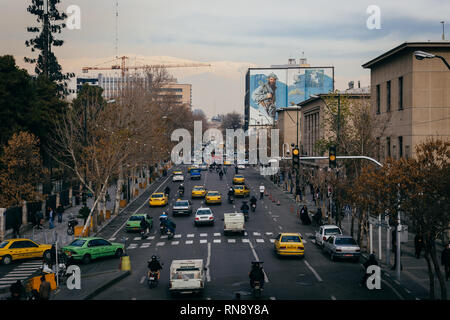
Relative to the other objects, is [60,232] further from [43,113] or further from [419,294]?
[419,294]

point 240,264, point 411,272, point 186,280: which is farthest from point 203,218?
point 186,280

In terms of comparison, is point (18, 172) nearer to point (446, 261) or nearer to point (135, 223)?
point (135, 223)

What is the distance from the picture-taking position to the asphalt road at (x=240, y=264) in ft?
74.1

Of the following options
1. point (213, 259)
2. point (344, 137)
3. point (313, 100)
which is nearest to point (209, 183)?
point (313, 100)

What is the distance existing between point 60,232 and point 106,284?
18857 millimetres

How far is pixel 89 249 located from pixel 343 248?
14052 millimetres

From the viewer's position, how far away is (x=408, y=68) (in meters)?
43.4

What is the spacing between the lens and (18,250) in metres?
30.6

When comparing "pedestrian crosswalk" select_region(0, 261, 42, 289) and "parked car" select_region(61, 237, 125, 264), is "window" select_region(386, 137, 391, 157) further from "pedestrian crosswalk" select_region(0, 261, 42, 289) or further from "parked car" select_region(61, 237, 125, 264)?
"pedestrian crosswalk" select_region(0, 261, 42, 289)

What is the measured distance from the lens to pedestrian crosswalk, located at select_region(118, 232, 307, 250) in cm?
3603

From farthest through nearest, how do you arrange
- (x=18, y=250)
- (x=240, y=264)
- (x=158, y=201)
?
(x=158, y=201), (x=18, y=250), (x=240, y=264)

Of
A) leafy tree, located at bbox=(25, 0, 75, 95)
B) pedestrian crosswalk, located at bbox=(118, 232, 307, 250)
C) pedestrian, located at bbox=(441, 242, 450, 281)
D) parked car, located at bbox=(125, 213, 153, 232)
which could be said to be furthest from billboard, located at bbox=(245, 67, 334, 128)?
pedestrian, located at bbox=(441, 242, 450, 281)

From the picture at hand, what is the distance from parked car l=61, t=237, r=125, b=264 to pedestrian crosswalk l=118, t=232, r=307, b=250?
3725 millimetres

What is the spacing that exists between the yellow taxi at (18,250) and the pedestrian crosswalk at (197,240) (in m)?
5.91
